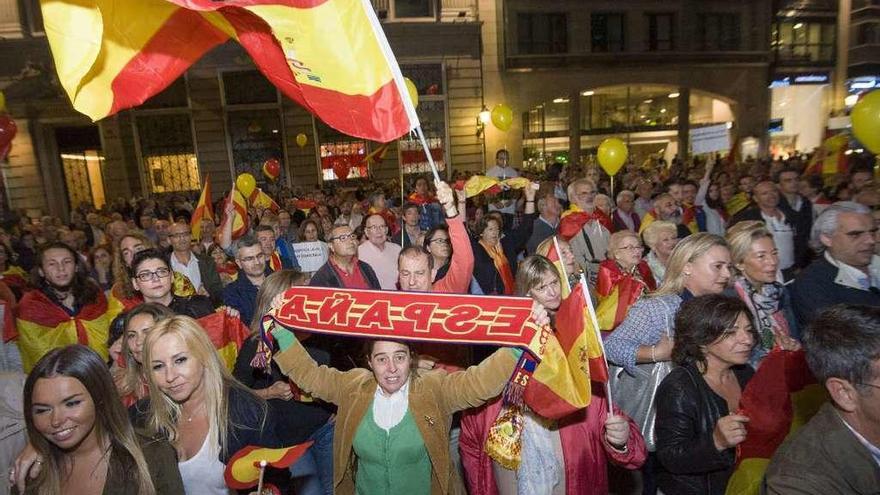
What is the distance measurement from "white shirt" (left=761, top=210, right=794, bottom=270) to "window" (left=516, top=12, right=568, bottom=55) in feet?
61.5

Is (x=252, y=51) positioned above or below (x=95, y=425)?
above

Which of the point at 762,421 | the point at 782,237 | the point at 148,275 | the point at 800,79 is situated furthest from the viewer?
the point at 800,79

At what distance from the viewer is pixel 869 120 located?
554cm

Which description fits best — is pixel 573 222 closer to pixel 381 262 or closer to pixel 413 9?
pixel 381 262

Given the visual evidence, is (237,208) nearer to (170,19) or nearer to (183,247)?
(183,247)

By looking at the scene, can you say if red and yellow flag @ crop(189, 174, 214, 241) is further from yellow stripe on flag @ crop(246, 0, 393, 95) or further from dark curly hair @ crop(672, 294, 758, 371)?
dark curly hair @ crop(672, 294, 758, 371)

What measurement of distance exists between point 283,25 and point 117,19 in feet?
3.23

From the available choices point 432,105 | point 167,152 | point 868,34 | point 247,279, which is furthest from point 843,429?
point 868,34

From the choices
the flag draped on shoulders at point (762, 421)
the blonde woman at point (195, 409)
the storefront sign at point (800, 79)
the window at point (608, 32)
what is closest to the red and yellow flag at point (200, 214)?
the blonde woman at point (195, 409)

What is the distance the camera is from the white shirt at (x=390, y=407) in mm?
2494

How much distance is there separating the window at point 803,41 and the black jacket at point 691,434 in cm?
3157

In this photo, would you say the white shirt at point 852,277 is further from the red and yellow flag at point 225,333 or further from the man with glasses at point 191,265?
the man with glasses at point 191,265

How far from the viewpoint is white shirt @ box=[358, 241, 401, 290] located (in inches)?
206

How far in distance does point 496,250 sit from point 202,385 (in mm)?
3725
